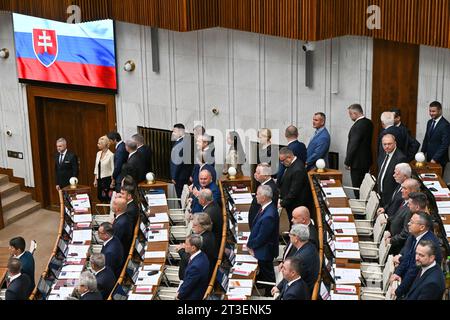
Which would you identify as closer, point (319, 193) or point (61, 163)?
point (319, 193)

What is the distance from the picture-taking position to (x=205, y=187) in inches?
467

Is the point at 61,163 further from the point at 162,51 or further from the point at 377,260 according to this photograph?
the point at 377,260

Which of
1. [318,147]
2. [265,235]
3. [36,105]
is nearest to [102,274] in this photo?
[265,235]

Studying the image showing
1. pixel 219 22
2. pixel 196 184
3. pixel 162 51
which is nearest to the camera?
pixel 196 184

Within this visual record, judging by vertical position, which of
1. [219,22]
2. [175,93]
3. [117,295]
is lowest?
[117,295]

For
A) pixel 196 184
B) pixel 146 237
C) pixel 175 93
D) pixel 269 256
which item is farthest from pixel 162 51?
pixel 269 256

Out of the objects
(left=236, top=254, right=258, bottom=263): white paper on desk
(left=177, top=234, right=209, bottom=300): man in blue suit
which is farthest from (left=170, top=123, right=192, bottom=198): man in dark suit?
(left=177, top=234, right=209, bottom=300): man in blue suit

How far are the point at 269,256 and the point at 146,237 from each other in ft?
6.67

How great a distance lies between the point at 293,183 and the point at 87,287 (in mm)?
3686

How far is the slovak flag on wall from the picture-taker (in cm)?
1523

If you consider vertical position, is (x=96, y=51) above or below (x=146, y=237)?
above

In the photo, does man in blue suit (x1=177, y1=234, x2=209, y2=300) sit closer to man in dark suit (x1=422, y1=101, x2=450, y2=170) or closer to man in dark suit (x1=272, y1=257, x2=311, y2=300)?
man in dark suit (x1=272, y1=257, x2=311, y2=300)

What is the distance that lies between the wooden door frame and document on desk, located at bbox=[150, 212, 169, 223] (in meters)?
3.68

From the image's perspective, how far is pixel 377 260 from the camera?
1094 centimetres
